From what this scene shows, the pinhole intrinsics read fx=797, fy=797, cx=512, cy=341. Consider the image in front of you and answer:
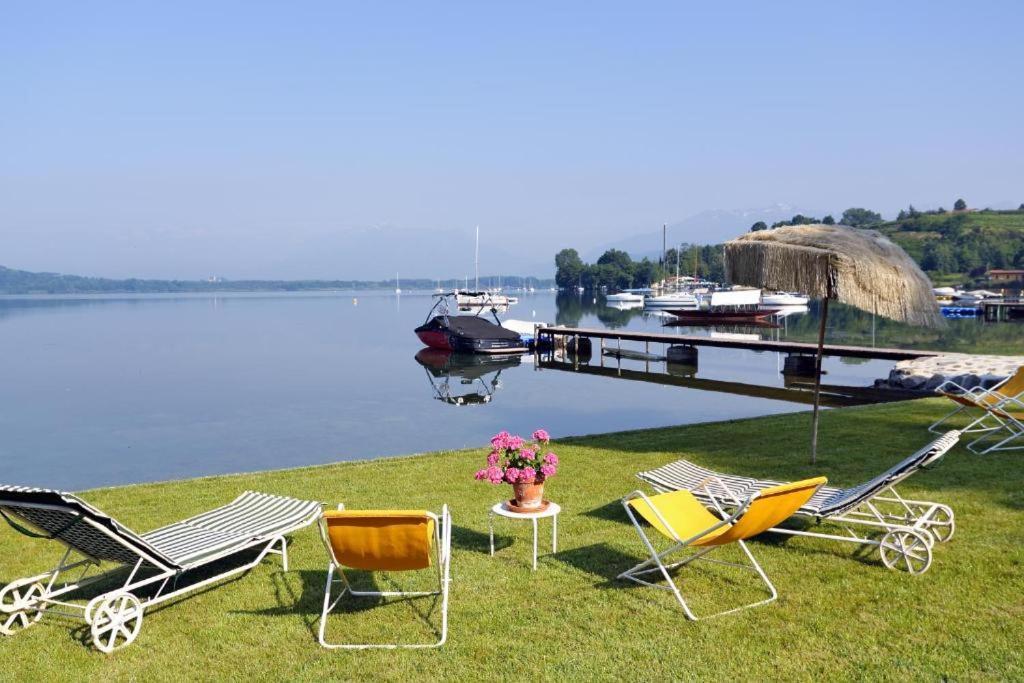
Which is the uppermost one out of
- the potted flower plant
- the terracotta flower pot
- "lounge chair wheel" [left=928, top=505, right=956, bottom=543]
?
the potted flower plant

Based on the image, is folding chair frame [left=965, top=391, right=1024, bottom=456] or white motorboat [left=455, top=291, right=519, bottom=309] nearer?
folding chair frame [left=965, top=391, right=1024, bottom=456]

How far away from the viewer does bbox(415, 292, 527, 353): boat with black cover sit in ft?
129

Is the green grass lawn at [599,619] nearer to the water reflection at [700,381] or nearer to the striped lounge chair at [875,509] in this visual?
the striped lounge chair at [875,509]

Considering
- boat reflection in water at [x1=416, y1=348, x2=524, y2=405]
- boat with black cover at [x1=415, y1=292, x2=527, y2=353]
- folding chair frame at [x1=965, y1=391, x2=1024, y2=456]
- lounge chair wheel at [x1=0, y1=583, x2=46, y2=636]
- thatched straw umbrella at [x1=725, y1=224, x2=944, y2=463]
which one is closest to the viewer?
lounge chair wheel at [x1=0, y1=583, x2=46, y2=636]

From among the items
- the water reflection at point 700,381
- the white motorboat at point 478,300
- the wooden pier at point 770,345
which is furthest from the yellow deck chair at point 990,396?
the white motorboat at point 478,300

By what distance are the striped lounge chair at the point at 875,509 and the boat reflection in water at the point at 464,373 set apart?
710 inches

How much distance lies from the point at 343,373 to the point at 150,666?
3019 centimetres

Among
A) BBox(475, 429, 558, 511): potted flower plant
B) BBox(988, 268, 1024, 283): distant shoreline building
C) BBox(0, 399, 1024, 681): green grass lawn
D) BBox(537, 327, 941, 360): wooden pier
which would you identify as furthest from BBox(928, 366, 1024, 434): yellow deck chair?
BBox(988, 268, 1024, 283): distant shoreline building

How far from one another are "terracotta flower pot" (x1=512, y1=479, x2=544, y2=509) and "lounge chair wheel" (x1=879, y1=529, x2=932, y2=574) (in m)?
2.22

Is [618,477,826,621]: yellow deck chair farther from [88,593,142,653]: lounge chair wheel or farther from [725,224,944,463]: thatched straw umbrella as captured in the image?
[725,224,944,463]: thatched straw umbrella

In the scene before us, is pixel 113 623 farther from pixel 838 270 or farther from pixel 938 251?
pixel 938 251

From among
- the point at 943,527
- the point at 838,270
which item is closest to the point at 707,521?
the point at 943,527

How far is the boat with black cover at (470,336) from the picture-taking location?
3922 centimetres

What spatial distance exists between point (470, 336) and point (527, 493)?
3435 cm
